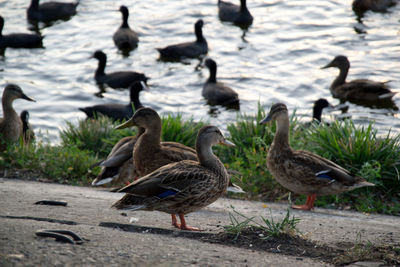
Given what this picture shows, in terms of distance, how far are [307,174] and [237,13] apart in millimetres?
13038

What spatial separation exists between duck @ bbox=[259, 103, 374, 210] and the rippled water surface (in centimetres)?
557

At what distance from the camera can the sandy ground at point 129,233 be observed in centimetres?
440

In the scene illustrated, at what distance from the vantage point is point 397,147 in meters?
8.73

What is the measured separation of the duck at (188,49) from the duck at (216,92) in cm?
233

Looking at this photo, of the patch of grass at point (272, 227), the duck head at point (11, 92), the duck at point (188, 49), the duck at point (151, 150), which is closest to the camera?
the patch of grass at point (272, 227)

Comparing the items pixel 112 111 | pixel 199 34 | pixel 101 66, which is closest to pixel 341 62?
pixel 199 34

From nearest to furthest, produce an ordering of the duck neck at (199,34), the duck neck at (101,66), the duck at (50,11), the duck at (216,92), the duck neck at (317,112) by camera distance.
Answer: the duck neck at (317,112) < the duck at (216,92) < the duck neck at (101,66) < the duck neck at (199,34) < the duck at (50,11)

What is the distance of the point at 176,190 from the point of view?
A: 19.4ft

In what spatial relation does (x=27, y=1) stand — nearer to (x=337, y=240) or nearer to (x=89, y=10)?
(x=89, y=10)

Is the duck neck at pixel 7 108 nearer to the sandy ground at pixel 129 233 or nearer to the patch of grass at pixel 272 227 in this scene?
the sandy ground at pixel 129 233

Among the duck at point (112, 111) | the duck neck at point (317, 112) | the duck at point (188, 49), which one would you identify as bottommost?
the duck at point (112, 111)

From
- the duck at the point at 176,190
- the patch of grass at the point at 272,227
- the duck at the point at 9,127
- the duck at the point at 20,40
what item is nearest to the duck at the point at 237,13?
the duck at the point at 20,40

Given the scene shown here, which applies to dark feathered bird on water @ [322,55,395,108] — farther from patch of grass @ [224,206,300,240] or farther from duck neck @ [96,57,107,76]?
patch of grass @ [224,206,300,240]

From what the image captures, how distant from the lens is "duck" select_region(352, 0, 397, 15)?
19938mm
